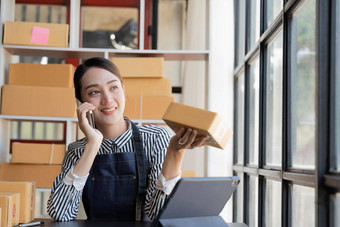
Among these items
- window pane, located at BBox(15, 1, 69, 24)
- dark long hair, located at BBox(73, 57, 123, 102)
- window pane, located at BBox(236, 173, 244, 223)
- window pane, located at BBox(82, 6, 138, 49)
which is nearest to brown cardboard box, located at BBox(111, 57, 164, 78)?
window pane, located at BBox(236, 173, 244, 223)

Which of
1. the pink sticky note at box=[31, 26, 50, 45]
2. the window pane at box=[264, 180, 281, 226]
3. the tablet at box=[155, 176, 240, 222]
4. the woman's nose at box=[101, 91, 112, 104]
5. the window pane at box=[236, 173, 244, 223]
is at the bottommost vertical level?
the window pane at box=[236, 173, 244, 223]

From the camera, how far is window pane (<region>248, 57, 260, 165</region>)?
10.5ft

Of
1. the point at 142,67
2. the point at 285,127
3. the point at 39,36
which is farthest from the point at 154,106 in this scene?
the point at 285,127

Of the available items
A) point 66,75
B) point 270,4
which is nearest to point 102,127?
point 270,4

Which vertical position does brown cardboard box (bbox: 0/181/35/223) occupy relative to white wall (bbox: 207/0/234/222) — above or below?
below

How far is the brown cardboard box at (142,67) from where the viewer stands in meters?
3.41

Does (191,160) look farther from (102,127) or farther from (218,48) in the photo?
(102,127)

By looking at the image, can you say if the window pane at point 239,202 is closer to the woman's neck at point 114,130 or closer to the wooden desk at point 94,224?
the woman's neck at point 114,130

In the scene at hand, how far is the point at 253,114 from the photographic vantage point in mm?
3336

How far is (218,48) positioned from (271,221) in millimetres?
1687

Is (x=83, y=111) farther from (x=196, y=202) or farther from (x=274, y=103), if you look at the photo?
(x=274, y=103)

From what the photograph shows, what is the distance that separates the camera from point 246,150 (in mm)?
3477

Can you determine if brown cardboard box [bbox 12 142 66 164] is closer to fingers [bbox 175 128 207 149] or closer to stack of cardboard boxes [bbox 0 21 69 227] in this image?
stack of cardboard boxes [bbox 0 21 69 227]

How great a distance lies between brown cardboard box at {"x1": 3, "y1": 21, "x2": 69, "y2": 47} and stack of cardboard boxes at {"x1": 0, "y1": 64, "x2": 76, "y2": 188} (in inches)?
6.3
